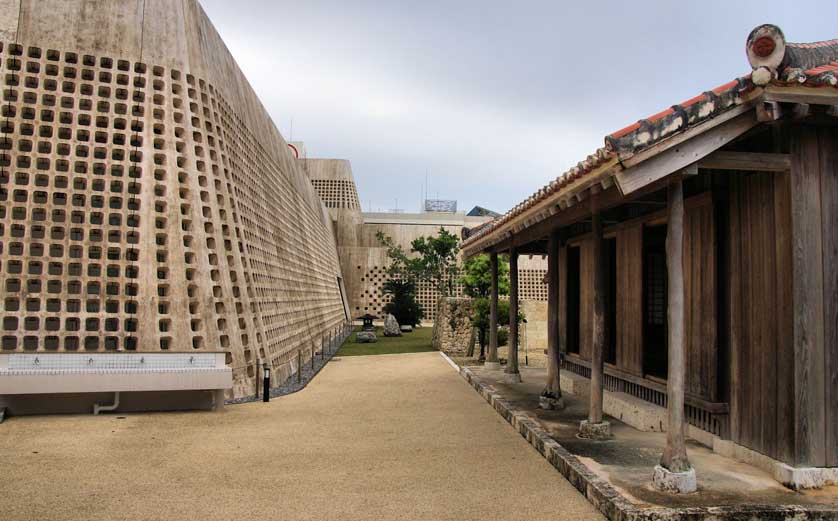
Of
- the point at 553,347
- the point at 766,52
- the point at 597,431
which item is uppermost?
the point at 766,52

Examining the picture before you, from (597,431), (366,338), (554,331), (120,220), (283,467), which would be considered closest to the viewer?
(283,467)

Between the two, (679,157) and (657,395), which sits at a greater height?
(679,157)

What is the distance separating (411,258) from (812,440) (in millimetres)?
28464

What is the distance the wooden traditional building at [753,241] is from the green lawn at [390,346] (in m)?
12.8

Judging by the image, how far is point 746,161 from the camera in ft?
15.7

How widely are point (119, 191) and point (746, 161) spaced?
29.0 ft

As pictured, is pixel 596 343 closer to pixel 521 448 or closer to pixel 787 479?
pixel 521 448

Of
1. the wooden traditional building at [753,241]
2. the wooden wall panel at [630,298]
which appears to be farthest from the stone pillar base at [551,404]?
the wooden traditional building at [753,241]

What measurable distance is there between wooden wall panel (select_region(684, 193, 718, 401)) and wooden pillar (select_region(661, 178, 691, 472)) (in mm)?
1138

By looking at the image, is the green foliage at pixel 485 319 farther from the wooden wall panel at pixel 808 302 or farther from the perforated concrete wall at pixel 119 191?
the wooden wall panel at pixel 808 302

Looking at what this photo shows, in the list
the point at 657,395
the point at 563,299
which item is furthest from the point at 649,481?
the point at 563,299

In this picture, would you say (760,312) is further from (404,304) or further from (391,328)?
(404,304)

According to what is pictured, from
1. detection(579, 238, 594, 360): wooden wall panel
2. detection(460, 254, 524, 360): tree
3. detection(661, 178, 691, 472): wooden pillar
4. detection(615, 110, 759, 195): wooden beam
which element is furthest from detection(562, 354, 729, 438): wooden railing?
detection(460, 254, 524, 360): tree

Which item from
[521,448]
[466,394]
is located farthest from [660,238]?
[466,394]
